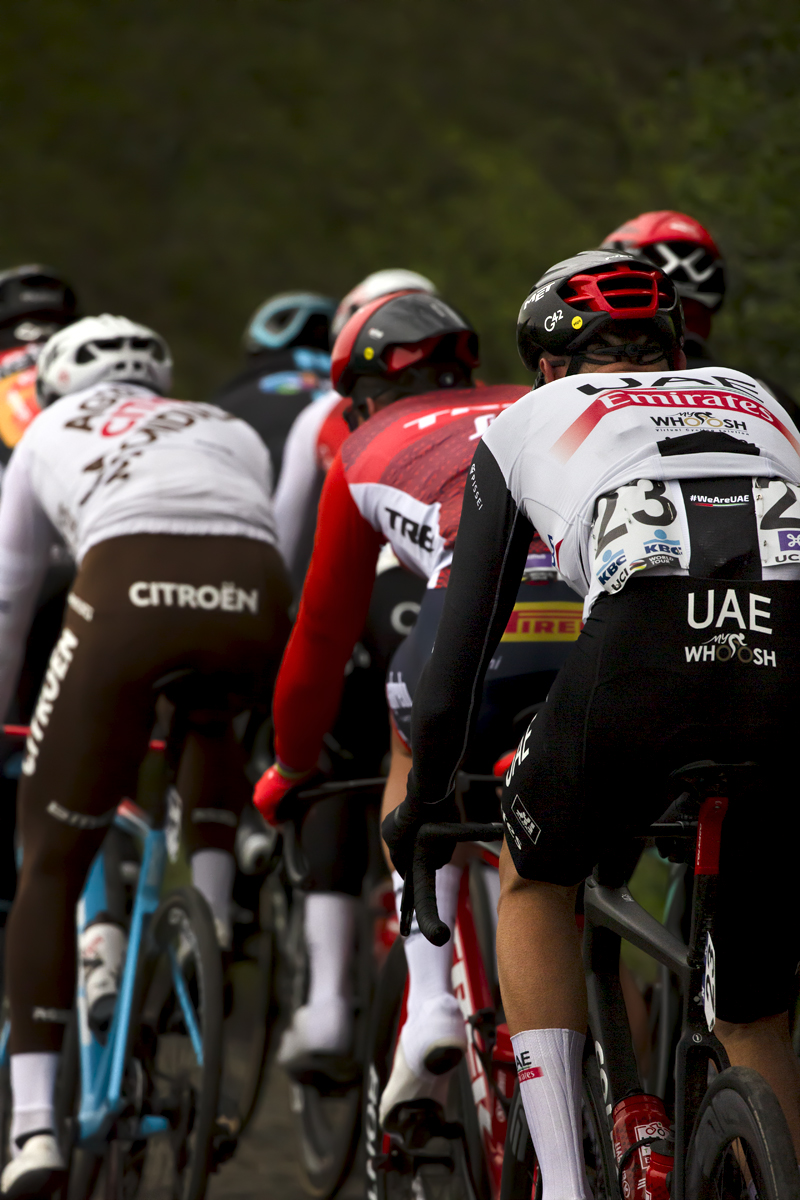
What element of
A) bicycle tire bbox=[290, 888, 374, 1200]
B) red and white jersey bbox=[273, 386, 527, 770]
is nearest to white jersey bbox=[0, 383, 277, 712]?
red and white jersey bbox=[273, 386, 527, 770]

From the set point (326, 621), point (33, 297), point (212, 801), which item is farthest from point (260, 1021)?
point (33, 297)

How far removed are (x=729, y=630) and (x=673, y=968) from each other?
1.84 feet

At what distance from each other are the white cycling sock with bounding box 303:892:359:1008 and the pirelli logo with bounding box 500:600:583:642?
1.80m

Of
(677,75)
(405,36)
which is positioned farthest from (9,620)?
(405,36)

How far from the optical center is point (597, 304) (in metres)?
2.68

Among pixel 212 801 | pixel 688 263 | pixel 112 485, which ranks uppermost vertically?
pixel 688 263

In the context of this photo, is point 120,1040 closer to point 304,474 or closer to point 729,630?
point 304,474

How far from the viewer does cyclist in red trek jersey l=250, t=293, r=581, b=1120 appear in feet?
10.8

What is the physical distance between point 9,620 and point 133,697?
57 cm

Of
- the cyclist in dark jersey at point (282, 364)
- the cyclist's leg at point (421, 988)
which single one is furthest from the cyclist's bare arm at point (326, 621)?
the cyclist in dark jersey at point (282, 364)

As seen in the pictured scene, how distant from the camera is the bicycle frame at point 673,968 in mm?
2326

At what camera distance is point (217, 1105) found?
12.5ft

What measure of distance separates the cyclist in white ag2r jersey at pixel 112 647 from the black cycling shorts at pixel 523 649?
1.00 meters

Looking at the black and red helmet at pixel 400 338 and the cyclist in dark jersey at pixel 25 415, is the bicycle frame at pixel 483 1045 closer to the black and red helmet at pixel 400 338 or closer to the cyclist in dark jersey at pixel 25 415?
the black and red helmet at pixel 400 338
